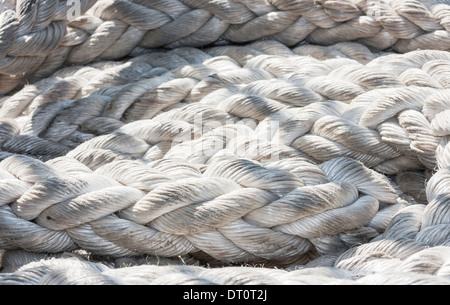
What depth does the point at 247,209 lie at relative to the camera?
129 centimetres

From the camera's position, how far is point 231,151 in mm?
1446

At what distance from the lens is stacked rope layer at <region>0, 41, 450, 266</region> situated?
1298 millimetres

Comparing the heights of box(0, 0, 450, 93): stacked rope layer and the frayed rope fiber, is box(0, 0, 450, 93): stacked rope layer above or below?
above

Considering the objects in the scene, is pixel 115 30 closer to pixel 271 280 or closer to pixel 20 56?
pixel 20 56

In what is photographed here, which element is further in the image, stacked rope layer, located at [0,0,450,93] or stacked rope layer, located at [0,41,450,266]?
stacked rope layer, located at [0,0,450,93]

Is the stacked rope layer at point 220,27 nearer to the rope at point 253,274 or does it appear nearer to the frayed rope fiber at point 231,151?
the frayed rope fiber at point 231,151

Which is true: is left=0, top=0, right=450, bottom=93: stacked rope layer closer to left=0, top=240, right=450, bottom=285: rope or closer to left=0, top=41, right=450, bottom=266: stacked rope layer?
left=0, top=41, right=450, bottom=266: stacked rope layer

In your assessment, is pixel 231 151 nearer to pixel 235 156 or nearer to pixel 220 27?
pixel 235 156

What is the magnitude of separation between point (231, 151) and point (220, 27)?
477 mm

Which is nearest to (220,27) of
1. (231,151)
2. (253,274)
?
(231,151)

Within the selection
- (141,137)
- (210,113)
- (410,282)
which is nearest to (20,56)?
(141,137)

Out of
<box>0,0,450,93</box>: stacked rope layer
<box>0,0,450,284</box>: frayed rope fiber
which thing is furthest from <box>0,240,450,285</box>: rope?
<box>0,0,450,93</box>: stacked rope layer

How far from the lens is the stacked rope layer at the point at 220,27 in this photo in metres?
1.71

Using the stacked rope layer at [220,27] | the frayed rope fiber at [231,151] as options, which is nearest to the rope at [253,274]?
the frayed rope fiber at [231,151]
